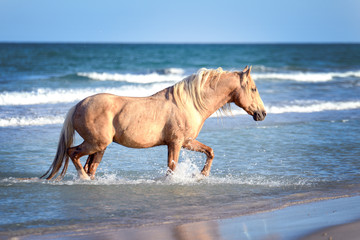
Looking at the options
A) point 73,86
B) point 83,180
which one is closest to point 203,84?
point 83,180

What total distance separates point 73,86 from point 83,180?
14.5 metres

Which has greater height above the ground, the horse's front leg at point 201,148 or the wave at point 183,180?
the horse's front leg at point 201,148

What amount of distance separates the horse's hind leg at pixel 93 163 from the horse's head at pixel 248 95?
179cm

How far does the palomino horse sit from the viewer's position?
5461mm

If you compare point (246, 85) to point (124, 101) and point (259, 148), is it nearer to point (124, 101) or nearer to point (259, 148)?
point (124, 101)

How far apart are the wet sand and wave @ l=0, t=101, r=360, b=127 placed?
679cm

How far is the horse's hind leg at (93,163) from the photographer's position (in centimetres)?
584

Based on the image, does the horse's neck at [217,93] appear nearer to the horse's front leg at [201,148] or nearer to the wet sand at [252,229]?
the horse's front leg at [201,148]

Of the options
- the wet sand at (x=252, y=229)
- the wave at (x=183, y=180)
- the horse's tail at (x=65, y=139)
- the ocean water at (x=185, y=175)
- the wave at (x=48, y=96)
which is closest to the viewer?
the wet sand at (x=252, y=229)

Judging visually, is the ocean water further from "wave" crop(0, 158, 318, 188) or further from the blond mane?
the blond mane

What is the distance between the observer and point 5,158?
23.7 feet

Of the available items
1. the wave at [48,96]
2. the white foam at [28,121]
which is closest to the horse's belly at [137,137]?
the white foam at [28,121]


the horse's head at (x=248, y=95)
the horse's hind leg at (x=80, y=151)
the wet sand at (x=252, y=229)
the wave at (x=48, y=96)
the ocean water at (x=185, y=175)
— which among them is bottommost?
the wave at (x=48, y=96)

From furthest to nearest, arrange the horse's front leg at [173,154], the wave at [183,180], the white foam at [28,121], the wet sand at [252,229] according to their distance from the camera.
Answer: the white foam at [28,121], the wave at [183,180], the horse's front leg at [173,154], the wet sand at [252,229]
